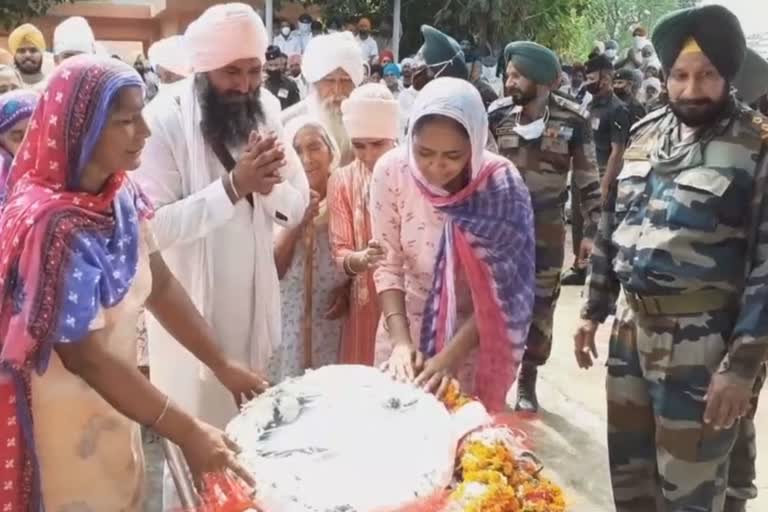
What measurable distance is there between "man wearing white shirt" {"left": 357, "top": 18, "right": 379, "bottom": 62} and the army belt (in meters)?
13.4

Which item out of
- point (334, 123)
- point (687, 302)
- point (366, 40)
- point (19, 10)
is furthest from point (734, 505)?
point (19, 10)

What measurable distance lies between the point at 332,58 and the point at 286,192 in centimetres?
154

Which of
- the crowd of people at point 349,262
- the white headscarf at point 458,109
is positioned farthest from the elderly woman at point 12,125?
the white headscarf at point 458,109

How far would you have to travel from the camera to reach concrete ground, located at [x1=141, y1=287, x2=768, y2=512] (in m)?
3.77

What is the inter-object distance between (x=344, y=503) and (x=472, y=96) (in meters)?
1.30

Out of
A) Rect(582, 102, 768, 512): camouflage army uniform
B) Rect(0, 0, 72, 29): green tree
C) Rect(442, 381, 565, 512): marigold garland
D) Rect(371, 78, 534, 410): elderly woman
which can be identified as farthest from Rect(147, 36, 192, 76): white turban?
Rect(0, 0, 72, 29): green tree

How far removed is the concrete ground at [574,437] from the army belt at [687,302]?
0.74 metres

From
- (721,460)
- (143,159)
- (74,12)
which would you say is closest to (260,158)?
(143,159)

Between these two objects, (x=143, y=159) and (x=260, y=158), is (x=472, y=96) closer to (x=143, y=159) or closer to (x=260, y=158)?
(x=260, y=158)

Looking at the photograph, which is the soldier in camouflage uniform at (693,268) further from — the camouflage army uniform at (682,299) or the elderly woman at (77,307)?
the elderly woman at (77,307)

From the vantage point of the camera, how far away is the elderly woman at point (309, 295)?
3314mm

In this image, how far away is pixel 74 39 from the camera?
6.92m

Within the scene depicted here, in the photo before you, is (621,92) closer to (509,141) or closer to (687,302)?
(509,141)

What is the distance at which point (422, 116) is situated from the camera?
8.17 feet
